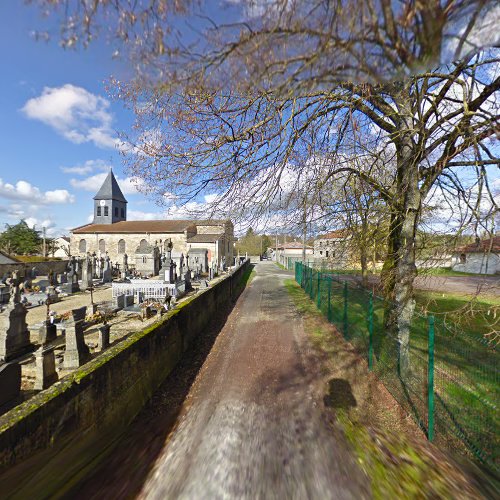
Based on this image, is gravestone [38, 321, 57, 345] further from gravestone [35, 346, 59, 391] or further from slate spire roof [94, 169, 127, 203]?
slate spire roof [94, 169, 127, 203]

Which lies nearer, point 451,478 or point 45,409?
point 45,409

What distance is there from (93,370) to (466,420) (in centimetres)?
524

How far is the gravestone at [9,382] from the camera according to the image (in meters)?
3.97

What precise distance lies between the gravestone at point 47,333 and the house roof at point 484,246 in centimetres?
1032

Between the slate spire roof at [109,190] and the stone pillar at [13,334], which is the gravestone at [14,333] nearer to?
the stone pillar at [13,334]

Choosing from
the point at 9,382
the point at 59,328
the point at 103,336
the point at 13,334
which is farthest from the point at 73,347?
the point at 59,328

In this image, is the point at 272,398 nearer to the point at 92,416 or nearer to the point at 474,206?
the point at 92,416

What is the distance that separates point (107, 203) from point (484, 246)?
60481mm

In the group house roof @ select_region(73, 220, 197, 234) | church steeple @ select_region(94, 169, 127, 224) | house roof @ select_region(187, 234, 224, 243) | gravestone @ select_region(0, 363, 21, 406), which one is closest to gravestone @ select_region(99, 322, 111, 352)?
gravestone @ select_region(0, 363, 21, 406)

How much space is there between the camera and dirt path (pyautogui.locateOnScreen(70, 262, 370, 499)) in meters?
2.85

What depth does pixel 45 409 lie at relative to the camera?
8.56ft

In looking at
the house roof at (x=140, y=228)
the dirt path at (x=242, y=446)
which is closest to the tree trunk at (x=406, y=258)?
the dirt path at (x=242, y=446)

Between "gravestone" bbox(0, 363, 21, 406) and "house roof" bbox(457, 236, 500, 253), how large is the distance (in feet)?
24.3

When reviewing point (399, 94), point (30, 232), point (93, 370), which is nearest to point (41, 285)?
point (93, 370)
